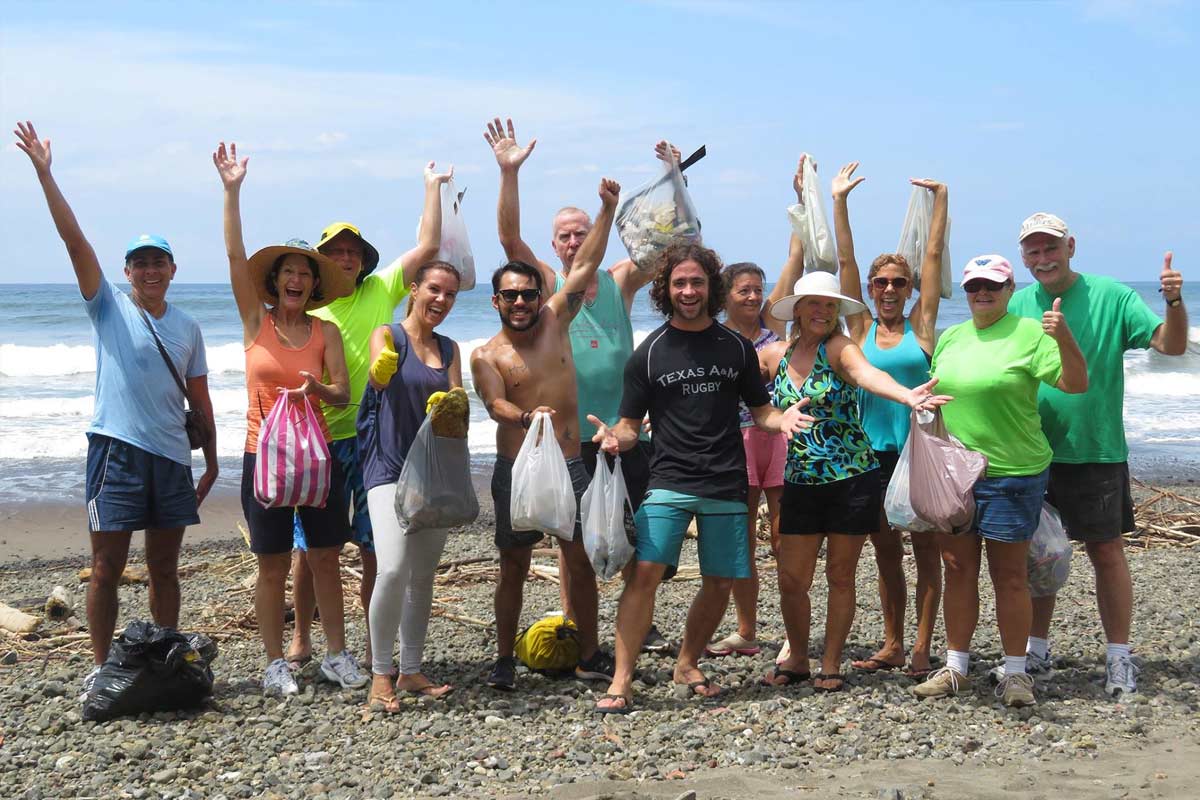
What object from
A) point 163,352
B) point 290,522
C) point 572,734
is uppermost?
point 163,352

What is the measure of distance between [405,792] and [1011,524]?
2.69 meters

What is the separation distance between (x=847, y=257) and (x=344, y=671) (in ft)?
10.1

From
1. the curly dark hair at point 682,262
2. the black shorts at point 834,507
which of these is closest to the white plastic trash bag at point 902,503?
the black shorts at point 834,507

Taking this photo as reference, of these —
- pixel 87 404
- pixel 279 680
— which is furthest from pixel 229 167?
pixel 87 404

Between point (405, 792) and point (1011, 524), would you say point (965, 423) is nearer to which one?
point (1011, 524)

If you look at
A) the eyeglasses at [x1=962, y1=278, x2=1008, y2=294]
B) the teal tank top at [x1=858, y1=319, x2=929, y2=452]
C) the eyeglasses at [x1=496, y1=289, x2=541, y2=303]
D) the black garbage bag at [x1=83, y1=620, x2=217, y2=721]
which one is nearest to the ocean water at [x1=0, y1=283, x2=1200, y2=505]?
the black garbage bag at [x1=83, y1=620, x2=217, y2=721]

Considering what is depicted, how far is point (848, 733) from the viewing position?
4.77m

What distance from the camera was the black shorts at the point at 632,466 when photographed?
5691 millimetres

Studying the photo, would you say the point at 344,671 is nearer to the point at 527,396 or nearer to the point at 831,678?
the point at 527,396

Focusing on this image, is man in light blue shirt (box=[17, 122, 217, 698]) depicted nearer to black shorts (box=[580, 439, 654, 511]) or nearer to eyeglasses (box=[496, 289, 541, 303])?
eyeglasses (box=[496, 289, 541, 303])

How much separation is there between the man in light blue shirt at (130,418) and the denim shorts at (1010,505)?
11.5 feet

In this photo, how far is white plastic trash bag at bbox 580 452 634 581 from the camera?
5.09 m

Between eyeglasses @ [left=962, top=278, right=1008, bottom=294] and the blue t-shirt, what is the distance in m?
3.49

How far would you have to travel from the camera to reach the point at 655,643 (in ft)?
20.2
